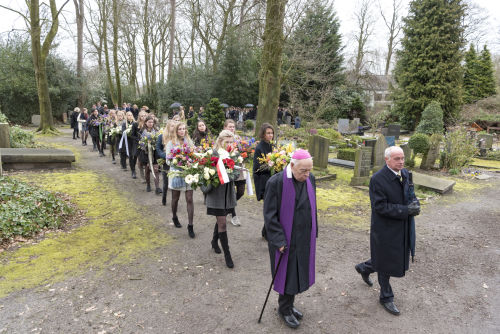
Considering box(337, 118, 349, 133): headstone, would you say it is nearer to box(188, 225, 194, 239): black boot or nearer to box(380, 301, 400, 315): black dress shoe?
box(188, 225, 194, 239): black boot

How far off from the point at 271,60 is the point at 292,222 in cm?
1071

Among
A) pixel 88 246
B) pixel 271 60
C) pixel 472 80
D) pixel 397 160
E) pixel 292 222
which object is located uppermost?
pixel 472 80

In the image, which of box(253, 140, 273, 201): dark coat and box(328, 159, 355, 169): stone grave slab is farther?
box(328, 159, 355, 169): stone grave slab

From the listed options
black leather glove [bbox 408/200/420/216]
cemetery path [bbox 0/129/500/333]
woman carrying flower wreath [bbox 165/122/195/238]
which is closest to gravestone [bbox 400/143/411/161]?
cemetery path [bbox 0/129/500/333]

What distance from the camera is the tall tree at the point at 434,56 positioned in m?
27.1

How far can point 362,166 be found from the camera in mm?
10375

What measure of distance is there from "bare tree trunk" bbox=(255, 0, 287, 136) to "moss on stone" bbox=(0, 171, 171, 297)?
719 centimetres

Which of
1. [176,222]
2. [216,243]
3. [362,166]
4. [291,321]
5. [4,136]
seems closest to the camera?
[291,321]

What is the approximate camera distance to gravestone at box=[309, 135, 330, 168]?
11203 millimetres

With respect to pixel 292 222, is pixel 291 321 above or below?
below

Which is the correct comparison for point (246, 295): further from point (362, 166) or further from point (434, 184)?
point (434, 184)

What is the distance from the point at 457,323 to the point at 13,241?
638 centimetres

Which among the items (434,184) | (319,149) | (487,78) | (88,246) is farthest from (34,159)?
(487,78)

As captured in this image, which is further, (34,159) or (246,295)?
(34,159)
